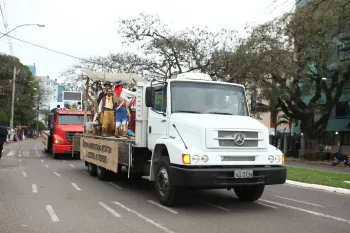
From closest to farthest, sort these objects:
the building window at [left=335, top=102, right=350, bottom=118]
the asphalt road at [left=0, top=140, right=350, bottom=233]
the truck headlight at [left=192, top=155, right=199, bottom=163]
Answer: the asphalt road at [left=0, top=140, right=350, bottom=233] < the truck headlight at [left=192, top=155, right=199, bottom=163] < the building window at [left=335, top=102, right=350, bottom=118]

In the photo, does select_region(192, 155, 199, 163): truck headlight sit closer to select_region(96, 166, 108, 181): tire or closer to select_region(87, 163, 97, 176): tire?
select_region(96, 166, 108, 181): tire

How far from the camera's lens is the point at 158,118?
31.3 ft

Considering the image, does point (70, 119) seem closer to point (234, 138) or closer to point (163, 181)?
point (163, 181)

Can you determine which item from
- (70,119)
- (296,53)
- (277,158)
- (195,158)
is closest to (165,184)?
(195,158)

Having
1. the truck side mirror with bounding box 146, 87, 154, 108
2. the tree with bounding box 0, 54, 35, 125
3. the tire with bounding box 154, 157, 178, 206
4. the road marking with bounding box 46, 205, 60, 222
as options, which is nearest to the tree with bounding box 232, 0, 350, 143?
the truck side mirror with bounding box 146, 87, 154, 108

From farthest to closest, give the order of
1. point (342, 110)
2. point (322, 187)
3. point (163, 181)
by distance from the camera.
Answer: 1. point (342, 110)
2. point (322, 187)
3. point (163, 181)

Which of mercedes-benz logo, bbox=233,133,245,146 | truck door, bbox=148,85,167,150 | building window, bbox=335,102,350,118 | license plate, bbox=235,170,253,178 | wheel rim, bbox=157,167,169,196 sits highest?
building window, bbox=335,102,350,118

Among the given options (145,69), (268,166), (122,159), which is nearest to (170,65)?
(145,69)

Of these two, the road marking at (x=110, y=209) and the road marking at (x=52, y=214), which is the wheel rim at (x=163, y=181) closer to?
the road marking at (x=110, y=209)

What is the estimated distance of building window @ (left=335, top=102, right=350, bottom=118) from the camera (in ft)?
134

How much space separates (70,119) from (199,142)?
1567cm

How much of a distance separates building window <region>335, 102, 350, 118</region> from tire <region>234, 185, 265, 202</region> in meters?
34.3

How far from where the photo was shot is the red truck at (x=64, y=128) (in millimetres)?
21453

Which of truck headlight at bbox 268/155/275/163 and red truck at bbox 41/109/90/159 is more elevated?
red truck at bbox 41/109/90/159
